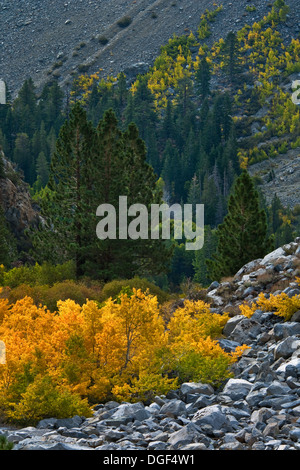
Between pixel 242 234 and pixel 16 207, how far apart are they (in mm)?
23190

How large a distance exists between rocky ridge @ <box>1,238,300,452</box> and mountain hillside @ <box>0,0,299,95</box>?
124 meters

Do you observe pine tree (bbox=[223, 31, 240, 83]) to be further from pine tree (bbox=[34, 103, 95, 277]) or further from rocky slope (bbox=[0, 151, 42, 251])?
pine tree (bbox=[34, 103, 95, 277])

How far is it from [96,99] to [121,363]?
345ft

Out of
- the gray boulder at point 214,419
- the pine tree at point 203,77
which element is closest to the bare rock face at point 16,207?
the gray boulder at point 214,419

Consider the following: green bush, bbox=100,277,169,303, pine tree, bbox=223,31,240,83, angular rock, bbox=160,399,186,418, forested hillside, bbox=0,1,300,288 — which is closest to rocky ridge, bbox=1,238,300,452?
angular rock, bbox=160,399,186,418

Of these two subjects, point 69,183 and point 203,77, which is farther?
point 203,77

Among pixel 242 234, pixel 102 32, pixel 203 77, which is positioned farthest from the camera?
pixel 102 32

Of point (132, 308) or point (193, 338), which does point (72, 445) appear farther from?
point (193, 338)

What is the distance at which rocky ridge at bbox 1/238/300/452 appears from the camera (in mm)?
8312

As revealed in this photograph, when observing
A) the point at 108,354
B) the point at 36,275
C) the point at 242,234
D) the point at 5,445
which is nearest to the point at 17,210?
the point at 36,275

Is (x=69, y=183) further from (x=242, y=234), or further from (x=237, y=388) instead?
(x=237, y=388)

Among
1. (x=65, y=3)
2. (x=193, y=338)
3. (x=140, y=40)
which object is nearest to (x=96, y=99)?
(x=140, y=40)

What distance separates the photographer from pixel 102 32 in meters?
140

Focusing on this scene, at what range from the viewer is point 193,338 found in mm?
13086
